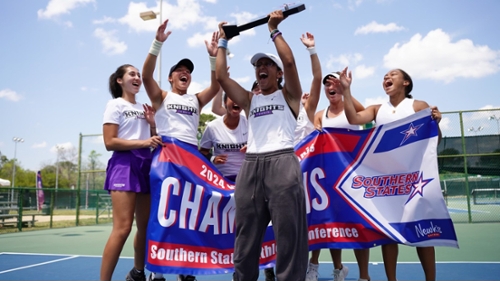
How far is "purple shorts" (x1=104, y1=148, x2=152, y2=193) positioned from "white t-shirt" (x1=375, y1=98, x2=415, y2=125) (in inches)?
96.9

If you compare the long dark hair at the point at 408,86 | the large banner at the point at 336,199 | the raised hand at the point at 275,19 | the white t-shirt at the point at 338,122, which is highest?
the raised hand at the point at 275,19

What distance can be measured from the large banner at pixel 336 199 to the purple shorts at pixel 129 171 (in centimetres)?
12

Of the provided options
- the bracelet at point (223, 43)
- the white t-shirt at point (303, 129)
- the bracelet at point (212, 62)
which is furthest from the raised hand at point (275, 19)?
the white t-shirt at point (303, 129)

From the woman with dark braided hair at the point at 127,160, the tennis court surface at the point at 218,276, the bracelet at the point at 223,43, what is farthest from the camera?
the tennis court surface at the point at 218,276

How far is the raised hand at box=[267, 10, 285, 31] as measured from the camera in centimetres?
301

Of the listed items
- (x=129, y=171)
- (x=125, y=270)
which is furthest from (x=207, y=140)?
(x=125, y=270)

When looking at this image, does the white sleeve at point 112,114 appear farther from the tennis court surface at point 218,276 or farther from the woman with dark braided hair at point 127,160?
the tennis court surface at point 218,276

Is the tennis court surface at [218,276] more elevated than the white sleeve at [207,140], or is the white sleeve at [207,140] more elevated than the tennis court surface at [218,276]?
the white sleeve at [207,140]

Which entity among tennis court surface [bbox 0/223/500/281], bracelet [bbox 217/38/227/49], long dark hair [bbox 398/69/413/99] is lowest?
tennis court surface [bbox 0/223/500/281]

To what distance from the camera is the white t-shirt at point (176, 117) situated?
3.79m

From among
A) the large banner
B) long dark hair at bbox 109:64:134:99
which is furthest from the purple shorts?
long dark hair at bbox 109:64:134:99

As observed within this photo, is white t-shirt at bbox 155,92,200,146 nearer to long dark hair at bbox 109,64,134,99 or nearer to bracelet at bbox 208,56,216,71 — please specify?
bracelet at bbox 208,56,216,71

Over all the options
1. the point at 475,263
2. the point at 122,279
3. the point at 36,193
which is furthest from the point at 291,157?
the point at 36,193

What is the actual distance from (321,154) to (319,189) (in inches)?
15.5
